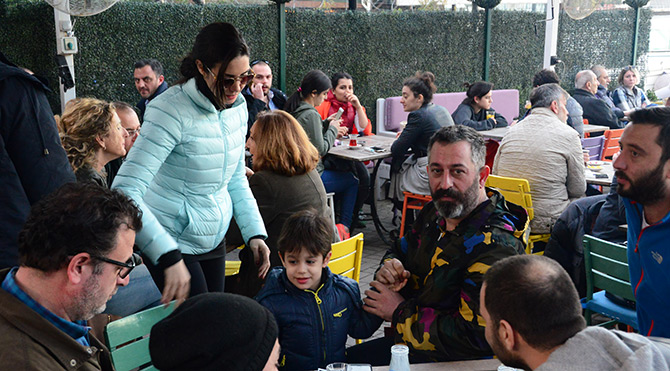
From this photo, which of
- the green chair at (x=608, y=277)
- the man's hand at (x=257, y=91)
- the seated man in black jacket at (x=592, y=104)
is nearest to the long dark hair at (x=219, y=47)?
the green chair at (x=608, y=277)

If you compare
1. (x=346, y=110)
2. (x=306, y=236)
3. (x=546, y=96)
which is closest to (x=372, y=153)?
(x=346, y=110)

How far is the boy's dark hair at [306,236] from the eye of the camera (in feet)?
9.87

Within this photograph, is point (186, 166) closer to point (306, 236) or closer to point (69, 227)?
point (306, 236)

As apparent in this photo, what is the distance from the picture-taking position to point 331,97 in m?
8.54

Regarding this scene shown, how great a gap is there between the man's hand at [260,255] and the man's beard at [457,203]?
3.14ft

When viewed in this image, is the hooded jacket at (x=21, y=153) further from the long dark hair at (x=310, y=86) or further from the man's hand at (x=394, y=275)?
the long dark hair at (x=310, y=86)

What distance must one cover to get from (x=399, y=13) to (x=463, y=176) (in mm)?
8651

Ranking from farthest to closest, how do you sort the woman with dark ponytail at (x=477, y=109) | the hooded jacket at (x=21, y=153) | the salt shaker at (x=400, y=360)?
the woman with dark ponytail at (x=477, y=109)
the hooded jacket at (x=21, y=153)
the salt shaker at (x=400, y=360)

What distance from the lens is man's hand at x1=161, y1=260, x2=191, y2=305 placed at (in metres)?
2.64

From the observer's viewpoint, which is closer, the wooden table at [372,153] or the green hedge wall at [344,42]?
the wooden table at [372,153]

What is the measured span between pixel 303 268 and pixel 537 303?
134 centimetres

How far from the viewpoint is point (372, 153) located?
698cm

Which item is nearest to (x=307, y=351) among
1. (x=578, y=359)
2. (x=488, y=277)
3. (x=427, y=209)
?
(x=427, y=209)

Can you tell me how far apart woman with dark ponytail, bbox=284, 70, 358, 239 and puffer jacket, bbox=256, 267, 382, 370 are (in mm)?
3579
